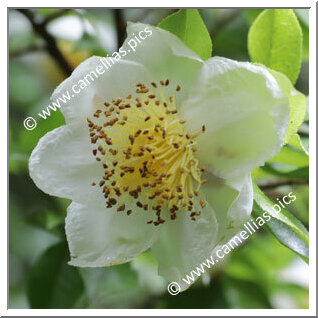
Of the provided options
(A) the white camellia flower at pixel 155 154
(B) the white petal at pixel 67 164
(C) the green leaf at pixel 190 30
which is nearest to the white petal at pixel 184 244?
(A) the white camellia flower at pixel 155 154

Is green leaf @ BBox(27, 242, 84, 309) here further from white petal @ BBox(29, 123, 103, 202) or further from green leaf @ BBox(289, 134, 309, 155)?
green leaf @ BBox(289, 134, 309, 155)

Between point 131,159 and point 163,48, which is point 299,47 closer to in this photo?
point 163,48

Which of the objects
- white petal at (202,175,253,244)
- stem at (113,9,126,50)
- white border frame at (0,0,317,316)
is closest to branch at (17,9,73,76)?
stem at (113,9,126,50)

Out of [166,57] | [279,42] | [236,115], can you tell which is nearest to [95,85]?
[166,57]

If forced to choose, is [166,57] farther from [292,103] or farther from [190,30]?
[292,103]

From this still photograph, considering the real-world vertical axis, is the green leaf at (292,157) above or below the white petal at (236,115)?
→ below

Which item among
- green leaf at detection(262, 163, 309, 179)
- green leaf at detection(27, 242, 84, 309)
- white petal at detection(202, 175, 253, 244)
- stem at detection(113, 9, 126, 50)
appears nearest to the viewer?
white petal at detection(202, 175, 253, 244)
